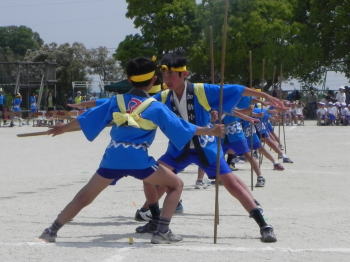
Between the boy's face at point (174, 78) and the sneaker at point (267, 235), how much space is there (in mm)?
1800

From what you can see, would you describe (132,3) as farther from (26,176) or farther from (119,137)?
(119,137)

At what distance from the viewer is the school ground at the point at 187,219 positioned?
7141 mm

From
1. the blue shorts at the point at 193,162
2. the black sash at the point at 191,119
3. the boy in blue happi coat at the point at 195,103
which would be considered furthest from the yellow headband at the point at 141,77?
the blue shorts at the point at 193,162

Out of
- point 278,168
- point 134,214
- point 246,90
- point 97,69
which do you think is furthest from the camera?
point 97,69

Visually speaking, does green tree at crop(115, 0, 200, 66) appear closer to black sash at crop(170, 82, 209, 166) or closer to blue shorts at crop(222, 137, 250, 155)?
blue shorts at crop(222, 137, 250, 155)

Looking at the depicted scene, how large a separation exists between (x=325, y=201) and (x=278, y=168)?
16.0 ft

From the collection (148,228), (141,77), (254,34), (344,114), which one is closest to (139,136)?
(141,77)

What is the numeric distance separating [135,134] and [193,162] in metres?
1.23

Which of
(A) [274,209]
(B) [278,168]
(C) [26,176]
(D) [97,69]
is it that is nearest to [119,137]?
(A) [274,209]

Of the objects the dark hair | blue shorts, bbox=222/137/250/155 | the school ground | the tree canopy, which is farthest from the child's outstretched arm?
the tree canopy

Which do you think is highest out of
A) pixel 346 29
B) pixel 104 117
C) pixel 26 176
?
pixel 346 29

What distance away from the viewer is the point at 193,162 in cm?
853

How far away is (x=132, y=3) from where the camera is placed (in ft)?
189

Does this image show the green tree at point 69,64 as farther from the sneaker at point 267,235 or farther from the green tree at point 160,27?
the sneaker at point 267,235
